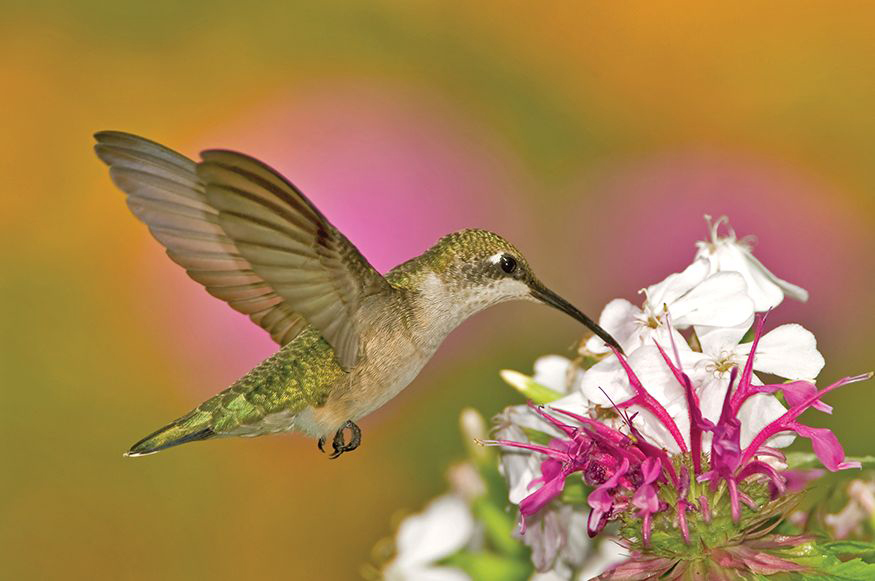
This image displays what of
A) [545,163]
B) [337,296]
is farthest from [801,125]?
[337,296]

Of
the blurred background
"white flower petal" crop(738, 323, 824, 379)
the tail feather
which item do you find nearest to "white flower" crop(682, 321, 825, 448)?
"white flower petal" crop(738, 323, 824, 379)

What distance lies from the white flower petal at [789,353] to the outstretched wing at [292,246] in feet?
1.02

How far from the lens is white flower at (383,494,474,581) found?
3.18ft

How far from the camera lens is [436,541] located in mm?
975

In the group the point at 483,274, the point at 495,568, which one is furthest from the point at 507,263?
the point at 495,568

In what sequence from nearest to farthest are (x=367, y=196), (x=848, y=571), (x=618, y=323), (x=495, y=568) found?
1. (x=848, y=571)
2. (x=618, y=323)
3. (x=495, y=568)
4. (x=367, y=196)

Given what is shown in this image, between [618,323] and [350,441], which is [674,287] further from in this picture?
[350,441]

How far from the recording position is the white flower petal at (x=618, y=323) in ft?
2.52

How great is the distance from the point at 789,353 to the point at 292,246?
1.21 ft

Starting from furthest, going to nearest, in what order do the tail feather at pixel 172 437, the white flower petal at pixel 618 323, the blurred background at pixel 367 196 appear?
the blurred background at pixel 367 196 → the tail feather at pixel 172 437 → the white flower petal at pixel 618 323

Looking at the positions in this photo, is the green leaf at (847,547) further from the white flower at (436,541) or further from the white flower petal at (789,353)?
the white flower at (436,541)

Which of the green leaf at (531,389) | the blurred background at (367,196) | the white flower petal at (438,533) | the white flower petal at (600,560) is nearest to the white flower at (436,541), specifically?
the white flower petal at (438,533)

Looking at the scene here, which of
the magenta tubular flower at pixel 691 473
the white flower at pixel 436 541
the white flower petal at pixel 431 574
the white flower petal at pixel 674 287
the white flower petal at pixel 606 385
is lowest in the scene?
the white flower petal at pixel 431 574

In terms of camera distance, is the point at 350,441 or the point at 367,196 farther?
the point at 367,196
